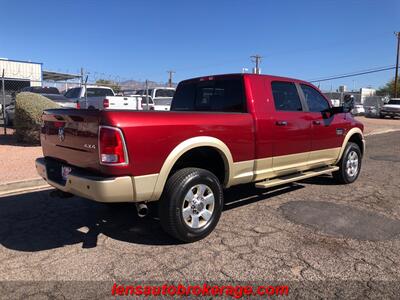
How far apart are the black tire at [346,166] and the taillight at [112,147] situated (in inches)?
179

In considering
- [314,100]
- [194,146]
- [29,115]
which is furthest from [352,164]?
[29,115]

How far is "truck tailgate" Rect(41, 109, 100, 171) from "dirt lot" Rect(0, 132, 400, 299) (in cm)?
93

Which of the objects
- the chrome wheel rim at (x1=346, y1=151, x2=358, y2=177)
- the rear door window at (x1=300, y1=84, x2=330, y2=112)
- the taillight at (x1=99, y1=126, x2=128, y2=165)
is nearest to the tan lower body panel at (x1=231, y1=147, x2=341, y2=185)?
the chrome wheel rim at (x1=346, y1=151, x2=358, y2=177)

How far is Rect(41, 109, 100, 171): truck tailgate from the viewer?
3953 millimetres

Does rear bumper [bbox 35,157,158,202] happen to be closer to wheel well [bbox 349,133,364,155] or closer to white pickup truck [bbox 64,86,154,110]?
wheel well [bbox 349,133,364,155]

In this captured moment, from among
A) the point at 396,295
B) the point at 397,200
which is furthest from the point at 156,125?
the point at 397,200

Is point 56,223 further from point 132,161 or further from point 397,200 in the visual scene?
point 397,200

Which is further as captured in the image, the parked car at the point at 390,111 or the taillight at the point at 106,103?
the parked car at the point at 390,111

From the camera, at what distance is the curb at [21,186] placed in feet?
21.8

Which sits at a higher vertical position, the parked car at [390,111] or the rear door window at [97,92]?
the rear door window at [97,92]

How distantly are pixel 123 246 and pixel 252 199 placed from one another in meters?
2.47

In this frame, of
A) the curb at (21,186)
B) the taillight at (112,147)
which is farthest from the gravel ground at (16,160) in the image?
the taillight at (112,147)

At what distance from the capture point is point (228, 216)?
17.5 ft

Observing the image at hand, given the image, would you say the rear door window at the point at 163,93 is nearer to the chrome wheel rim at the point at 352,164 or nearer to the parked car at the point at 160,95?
the parked car at the point at 160,95
